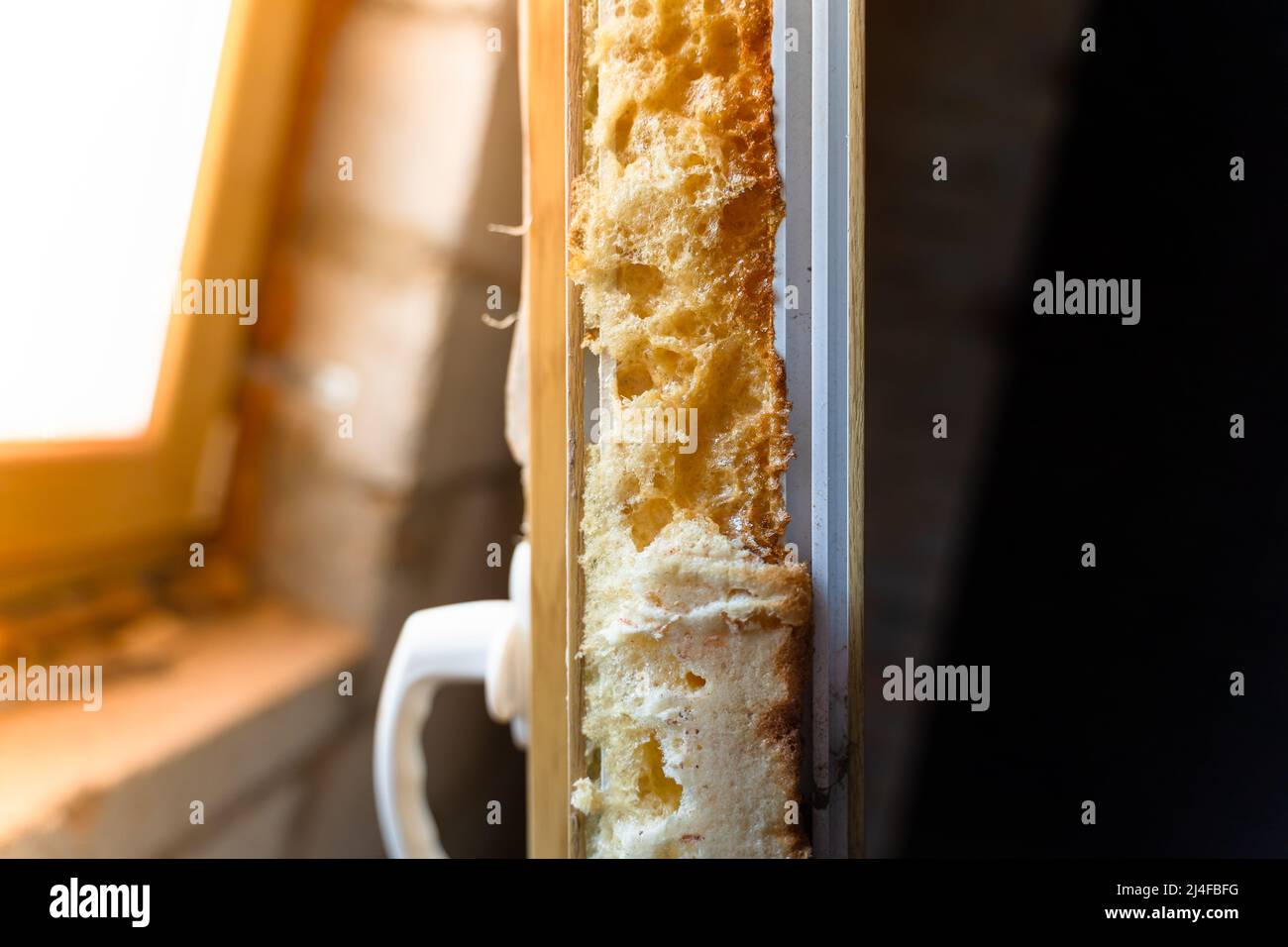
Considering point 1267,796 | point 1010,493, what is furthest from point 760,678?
point 1267,796

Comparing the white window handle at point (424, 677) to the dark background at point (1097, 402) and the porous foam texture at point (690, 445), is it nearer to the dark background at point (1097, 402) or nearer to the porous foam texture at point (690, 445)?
the porous foam texture at point (690, 445)

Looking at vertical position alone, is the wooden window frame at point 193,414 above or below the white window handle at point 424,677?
above

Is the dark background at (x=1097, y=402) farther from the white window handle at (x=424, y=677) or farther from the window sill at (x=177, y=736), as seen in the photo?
the window sill at (x=177, y=736)

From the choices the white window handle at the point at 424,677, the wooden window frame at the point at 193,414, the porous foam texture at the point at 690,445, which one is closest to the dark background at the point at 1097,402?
the porous foam texture at the point at 690,445

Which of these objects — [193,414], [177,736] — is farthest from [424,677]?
[193,414]

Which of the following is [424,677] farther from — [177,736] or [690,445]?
[690,445]

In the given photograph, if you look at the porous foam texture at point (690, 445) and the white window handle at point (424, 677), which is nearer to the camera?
the porous foam texture at point (690, 445)

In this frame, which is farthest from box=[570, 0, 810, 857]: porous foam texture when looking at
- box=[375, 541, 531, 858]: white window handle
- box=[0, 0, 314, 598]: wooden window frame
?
box=[0, 0, 314, 598]: wooden window frame

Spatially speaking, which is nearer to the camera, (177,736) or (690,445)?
(690,445)
